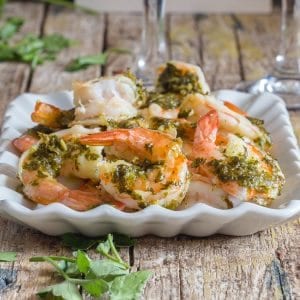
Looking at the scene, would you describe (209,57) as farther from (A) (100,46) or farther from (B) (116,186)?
(B) (116,186)

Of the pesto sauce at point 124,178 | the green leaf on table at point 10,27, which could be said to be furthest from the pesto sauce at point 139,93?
the green leaf on table at point 10,27

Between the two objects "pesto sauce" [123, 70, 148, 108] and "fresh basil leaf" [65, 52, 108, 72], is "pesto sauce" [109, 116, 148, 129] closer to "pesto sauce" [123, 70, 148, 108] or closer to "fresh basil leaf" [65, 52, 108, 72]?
"pesto sauce" [123, 70, 148, 108]

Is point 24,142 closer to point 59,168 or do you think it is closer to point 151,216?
point 59,168

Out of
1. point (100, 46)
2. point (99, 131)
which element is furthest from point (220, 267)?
point (100, 46)

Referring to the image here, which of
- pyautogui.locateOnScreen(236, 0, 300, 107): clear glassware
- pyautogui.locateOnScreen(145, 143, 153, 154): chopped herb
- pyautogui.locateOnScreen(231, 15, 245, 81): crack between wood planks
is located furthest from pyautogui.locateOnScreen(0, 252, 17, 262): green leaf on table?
pyautogui.locateOnScreen(231, 15, 245, 81): crack between wood planks

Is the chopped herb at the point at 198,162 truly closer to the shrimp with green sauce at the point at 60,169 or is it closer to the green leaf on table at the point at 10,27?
the shrimp with green sauce at the point at 60,169

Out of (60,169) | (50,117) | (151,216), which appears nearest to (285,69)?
(50,117)

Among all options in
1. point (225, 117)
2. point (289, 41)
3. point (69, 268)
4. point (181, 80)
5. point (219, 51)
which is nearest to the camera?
point (69, 268)
